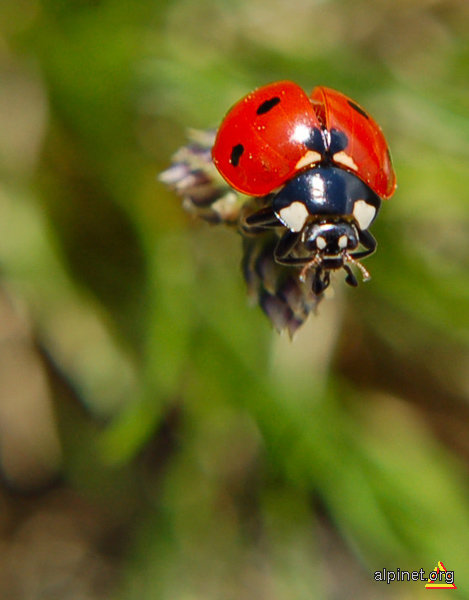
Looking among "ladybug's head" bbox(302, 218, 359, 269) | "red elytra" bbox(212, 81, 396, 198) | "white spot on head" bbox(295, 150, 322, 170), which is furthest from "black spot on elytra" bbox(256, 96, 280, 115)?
"ladybug's head" bbox(302, 218, 359, 269)

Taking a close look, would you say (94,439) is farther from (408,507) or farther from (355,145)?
(355,145)

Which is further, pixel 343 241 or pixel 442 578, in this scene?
pixel 442 578

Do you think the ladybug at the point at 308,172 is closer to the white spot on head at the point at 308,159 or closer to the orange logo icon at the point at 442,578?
the white spot on head at the point at 308,159

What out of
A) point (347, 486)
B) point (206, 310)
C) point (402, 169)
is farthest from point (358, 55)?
point (347, 486)

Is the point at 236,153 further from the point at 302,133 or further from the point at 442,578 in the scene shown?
the point at 442,578

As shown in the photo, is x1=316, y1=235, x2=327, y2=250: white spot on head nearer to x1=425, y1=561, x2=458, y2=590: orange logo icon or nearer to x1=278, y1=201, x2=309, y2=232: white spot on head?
x1=278, y1=201, x2=309, y2=232: white spot on head

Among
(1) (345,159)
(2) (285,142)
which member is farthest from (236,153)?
(1) (345,159)
